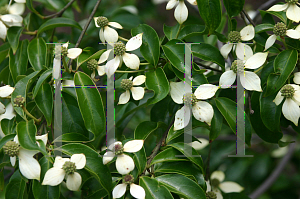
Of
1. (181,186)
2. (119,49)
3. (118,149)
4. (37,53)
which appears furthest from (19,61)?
(181,186)

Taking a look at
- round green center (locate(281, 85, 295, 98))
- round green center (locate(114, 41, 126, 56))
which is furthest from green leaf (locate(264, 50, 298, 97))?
round green center (locate(114, 41, 126, 56))

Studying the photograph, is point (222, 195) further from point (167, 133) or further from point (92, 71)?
point (92, 71)

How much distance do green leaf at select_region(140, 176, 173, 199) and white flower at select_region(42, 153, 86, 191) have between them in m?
0.13

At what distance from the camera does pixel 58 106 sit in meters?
0.73

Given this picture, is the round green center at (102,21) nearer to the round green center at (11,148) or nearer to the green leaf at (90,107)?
the green leaf at (90,107)

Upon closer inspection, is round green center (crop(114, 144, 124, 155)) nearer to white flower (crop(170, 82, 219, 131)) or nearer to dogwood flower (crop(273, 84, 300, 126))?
white flower (crop(170, 82, 219, 131))

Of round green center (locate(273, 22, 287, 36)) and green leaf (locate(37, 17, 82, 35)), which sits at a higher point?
round green center (locate(273, 22, 287, 36))

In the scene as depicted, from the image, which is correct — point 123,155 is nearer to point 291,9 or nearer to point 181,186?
point 181,186

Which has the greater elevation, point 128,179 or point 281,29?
point 281,29

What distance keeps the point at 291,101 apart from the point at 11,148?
0.58m

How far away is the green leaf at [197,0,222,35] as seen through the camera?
0.69 meters

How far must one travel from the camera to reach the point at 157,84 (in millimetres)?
679

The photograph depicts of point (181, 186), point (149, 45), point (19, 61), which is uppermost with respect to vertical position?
point (149, 45)

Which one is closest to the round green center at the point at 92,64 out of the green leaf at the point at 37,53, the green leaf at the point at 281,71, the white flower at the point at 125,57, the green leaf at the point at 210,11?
the white flower at the point at 125,57
